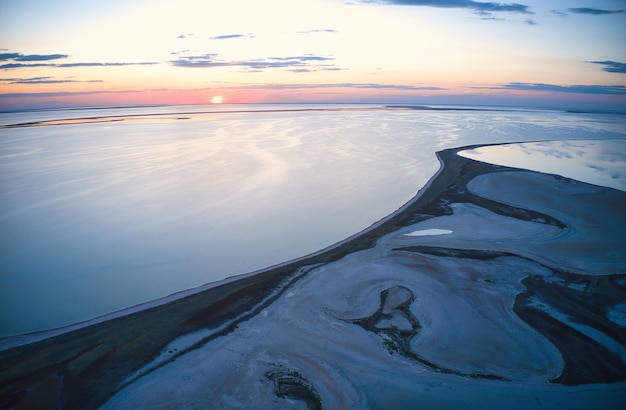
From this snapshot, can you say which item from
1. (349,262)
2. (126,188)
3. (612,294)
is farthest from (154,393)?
(126,188)

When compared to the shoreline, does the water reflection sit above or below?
above

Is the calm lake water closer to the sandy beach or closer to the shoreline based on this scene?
the shoreline

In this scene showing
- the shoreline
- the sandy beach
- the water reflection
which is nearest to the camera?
the sandy beach

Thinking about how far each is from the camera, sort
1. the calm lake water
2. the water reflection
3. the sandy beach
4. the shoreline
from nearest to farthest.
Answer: the sandy beach, the shoreline, the calm lake water, the water reflection

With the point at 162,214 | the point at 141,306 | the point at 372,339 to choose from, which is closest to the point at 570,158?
the point at 372,339

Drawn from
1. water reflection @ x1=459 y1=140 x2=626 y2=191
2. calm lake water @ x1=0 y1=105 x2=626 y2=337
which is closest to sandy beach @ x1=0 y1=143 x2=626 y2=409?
calm lake water @ x1=0 y1=105 x2=626 y2=337

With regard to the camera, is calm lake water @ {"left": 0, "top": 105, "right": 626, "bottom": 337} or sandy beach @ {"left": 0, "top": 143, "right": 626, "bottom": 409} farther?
calm lake water @ {"left": 0, "top": 105, "right": 626, "bottom": 337}

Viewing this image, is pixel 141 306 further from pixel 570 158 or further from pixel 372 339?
pixel 570 158
